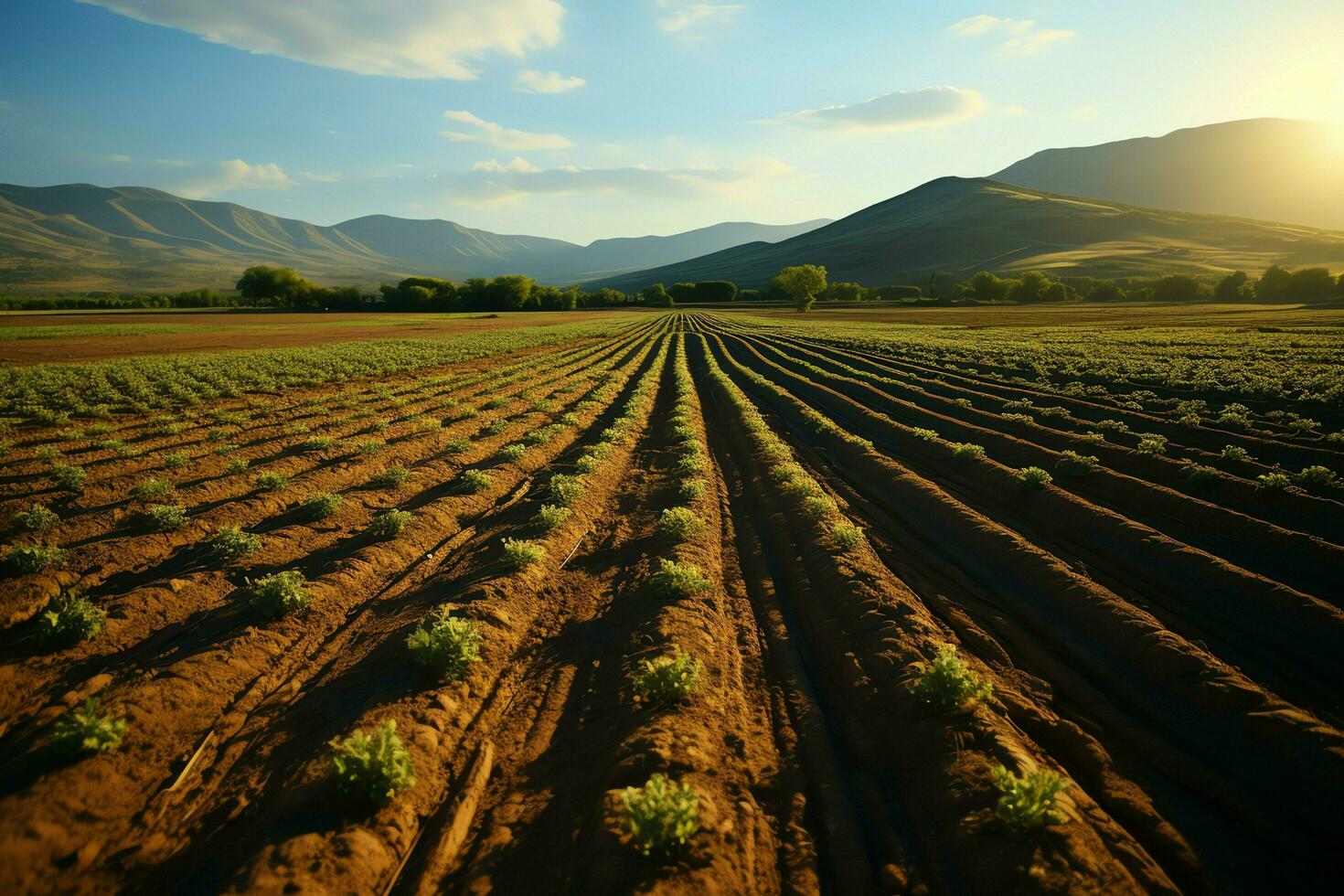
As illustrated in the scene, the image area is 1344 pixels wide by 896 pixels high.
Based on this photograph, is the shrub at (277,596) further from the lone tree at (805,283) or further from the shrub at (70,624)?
the lone tree at (805,283)

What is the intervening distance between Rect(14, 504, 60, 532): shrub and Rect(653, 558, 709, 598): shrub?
1140 centimetres

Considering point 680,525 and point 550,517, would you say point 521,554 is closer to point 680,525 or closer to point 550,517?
point 550,517

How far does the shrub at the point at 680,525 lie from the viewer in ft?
35.1

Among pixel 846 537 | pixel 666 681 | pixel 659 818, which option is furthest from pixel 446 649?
pixel 846 537

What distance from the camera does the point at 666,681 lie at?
6.25 m

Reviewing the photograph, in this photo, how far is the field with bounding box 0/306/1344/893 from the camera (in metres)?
4.62

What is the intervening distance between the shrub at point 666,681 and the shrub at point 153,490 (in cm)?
1194

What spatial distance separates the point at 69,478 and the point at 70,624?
8.11 m

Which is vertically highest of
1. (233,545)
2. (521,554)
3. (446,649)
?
(233,545)

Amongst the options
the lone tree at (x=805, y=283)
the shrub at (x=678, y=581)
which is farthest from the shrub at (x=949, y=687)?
the lone tree at (x=805, y=283)

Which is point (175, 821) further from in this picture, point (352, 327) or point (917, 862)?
point (352, 327)

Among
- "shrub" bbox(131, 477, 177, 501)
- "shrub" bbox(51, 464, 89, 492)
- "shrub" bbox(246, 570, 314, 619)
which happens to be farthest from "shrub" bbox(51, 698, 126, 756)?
"shrub" bbox(51, 464, 89, 492)

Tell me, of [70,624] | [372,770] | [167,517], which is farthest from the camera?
[167,517]

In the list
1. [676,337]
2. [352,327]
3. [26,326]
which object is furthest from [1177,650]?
[26,326]
